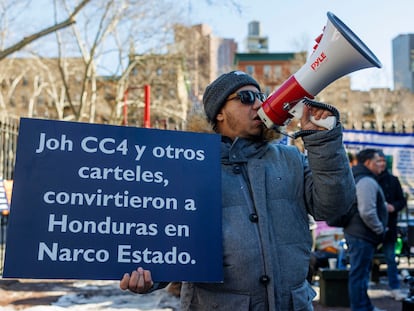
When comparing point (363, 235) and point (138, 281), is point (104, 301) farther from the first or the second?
point (138, 281)

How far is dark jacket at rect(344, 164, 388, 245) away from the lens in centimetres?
558

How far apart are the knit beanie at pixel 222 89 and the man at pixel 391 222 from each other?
4.79 meters

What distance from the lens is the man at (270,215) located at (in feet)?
6.34

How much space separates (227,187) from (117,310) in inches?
171

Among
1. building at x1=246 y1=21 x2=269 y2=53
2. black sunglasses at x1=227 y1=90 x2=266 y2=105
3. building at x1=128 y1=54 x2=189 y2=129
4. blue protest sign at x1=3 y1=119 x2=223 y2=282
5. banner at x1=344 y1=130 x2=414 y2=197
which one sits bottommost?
blue protest sign at x1=3 y1=119 x2=223 y2=282

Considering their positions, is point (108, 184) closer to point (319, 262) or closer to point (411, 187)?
point (319, 262)

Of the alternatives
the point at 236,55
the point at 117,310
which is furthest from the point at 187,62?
the point at 236,55

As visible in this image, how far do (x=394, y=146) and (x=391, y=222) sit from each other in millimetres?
2559

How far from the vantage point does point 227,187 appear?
2.09 m

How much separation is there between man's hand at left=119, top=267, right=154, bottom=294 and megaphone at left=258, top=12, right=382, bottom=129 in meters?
0.80

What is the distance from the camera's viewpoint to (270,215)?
2.03m

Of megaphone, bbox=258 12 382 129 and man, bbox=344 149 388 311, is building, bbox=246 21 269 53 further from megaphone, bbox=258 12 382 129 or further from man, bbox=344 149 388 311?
megaphone, bbox=258 12 382 129

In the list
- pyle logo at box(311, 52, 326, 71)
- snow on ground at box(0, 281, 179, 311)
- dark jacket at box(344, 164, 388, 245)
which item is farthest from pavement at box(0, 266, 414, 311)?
pyle logo at box(311, 52, 326, 71)

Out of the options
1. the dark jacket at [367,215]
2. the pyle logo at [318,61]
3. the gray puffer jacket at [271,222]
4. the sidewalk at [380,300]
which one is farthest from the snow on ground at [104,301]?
the pyle logo at [318,61]
